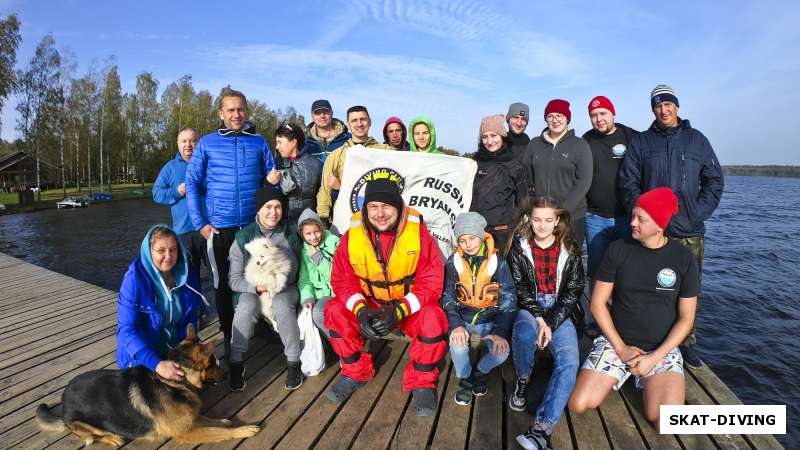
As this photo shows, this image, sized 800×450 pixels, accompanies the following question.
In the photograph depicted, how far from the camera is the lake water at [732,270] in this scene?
8970 mm

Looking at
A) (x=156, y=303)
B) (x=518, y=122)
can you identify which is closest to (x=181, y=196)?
(x=156, y=303)

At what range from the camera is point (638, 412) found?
11.3ft

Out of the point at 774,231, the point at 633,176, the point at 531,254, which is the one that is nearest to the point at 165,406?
the point at 531,254

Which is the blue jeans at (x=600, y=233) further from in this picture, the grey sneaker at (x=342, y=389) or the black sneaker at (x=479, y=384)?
the grey sneaker at (x=342, y=389)

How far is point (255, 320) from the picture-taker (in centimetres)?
407

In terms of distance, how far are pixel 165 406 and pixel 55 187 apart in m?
63.1

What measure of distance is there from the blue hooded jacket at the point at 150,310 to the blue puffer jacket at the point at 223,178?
81 centimetres

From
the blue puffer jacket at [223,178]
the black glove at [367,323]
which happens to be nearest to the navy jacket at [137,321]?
the blue puffer jacket at [223,178]

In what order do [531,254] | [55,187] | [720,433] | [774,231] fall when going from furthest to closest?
[55,187] < [774,231] < [531,254] < [720,433]

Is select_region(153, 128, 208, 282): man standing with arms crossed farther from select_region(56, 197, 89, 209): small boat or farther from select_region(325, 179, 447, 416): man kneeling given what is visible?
select_region(56, 197, 89, 209): small boat

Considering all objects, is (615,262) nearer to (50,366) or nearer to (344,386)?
(344,386)

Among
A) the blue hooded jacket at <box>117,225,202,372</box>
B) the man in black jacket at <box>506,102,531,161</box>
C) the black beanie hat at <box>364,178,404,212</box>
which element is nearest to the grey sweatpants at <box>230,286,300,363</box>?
the blue hooded jacket at <box>117,225,202,372</box>

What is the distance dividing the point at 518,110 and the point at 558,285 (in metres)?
3.44

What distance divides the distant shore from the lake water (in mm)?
159595
